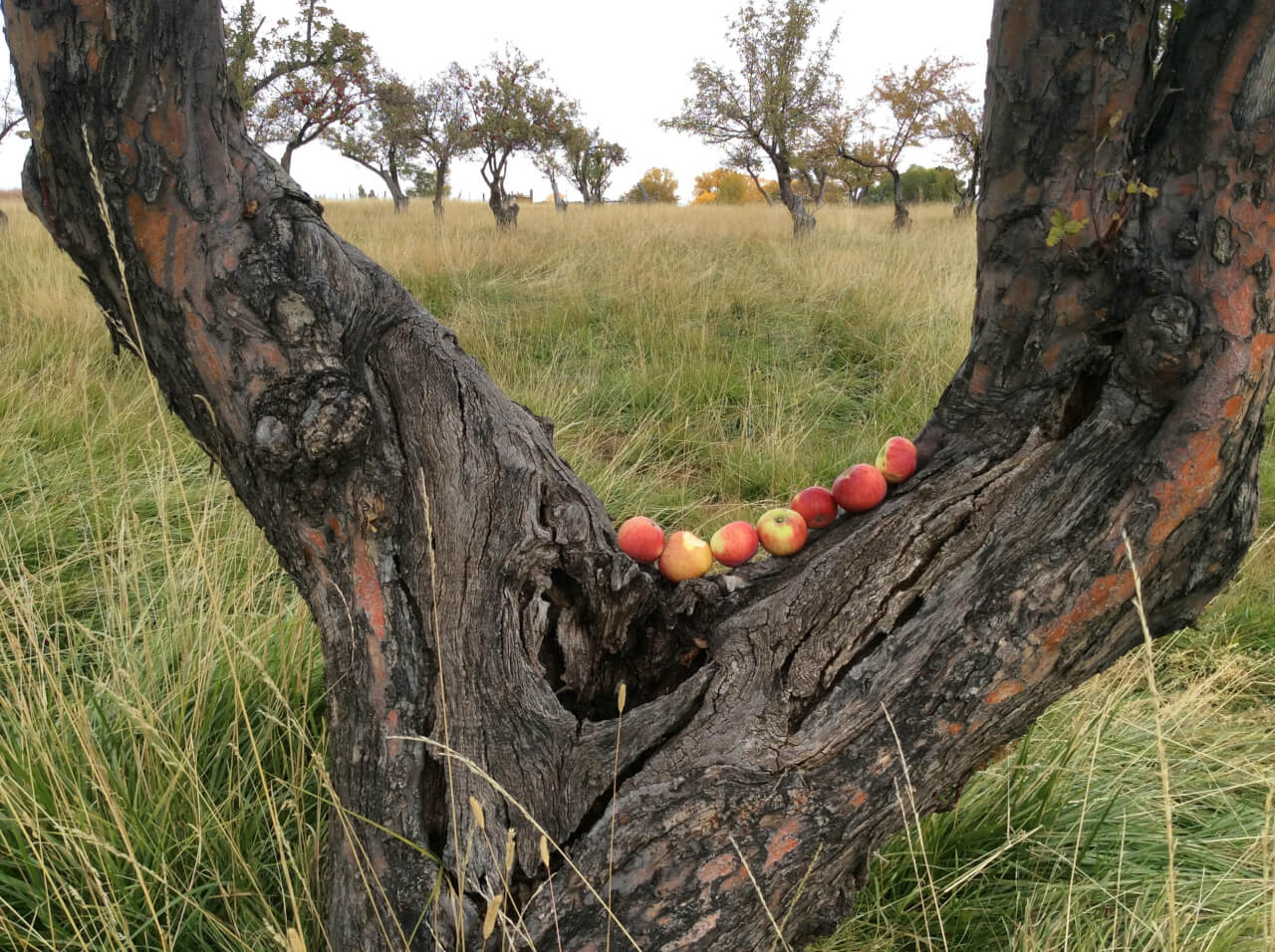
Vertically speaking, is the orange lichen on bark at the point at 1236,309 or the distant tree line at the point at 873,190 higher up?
the distant tree line at the point at 873,190

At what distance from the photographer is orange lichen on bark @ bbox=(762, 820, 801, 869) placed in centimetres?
142

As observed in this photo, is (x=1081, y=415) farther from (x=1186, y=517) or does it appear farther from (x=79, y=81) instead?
(x=79, y=81)

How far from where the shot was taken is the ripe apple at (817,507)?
79.6 inches

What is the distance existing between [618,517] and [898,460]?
193 cm

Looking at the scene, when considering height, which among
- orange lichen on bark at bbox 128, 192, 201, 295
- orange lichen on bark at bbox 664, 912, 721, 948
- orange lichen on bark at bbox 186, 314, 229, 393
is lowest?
orange lichen on bark at bbox 664, 912, 721, 948

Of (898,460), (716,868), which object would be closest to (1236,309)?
(898,460)

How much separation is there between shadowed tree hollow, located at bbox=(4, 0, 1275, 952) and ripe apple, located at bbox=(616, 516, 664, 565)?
0.19 meters

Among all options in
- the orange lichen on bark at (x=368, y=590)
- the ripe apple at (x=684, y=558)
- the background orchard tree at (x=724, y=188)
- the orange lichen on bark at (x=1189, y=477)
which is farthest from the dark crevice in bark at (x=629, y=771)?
the background orchard tree at (x=724, y=188)

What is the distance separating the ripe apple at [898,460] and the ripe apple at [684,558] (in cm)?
48

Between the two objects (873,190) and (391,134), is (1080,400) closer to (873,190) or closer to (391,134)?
(391,134)

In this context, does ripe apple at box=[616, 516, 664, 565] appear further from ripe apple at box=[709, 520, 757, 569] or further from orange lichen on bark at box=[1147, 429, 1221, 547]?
orange lichen on bark at box=[1147, 429, 1221, 547]

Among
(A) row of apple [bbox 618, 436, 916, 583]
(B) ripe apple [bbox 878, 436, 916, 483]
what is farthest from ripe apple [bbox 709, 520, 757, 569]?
(B) ripe apple [bbox 878, 436, 916, 483]

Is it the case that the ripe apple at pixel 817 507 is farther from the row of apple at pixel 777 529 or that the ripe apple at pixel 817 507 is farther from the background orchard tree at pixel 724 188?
the background orchard tree at pixel 724 188

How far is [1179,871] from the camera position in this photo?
2008 millimetres
